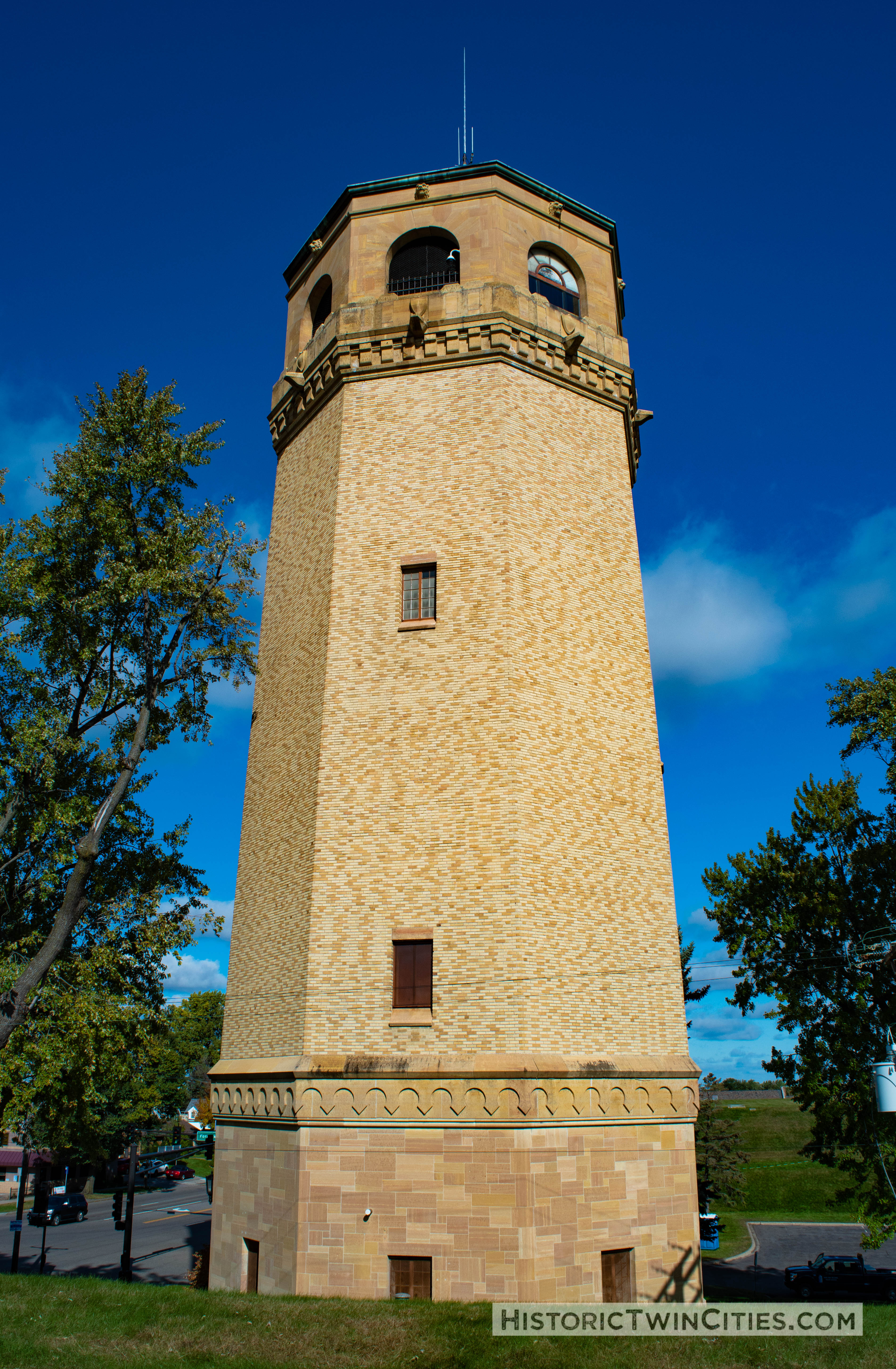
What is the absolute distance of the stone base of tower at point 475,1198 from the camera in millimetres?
11617

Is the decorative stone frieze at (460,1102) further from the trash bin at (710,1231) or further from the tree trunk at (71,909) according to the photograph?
the trash bin at (710,1231)

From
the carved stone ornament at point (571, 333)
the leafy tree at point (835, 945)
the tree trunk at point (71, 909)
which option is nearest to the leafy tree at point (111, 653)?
the tree trunk at point (71, 909)

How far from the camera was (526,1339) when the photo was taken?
10398 millimetres

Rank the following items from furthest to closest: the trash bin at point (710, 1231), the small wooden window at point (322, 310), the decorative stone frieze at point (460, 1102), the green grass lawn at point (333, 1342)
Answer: the trash bin at point (710, 1231)
the small wooden window at point (322, 310)
the decorative stone frieze at point (460, 1102)
the green grass lawn at point (333, 1342)

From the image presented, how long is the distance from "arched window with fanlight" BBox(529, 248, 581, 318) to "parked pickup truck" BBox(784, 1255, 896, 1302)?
82.6 feet

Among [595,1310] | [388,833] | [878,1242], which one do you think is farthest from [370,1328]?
[878,1242]

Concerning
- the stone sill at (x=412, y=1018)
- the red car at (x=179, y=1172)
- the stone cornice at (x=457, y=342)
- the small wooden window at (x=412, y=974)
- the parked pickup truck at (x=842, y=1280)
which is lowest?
the red car at (x=179, y=1172)

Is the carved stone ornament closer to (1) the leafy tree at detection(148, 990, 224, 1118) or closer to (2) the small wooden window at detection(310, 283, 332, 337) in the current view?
(2) the small wooden window at detection(310, 283, 332, 337)

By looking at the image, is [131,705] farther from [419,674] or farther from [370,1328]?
[370,1328]

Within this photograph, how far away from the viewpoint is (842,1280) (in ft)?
80.9

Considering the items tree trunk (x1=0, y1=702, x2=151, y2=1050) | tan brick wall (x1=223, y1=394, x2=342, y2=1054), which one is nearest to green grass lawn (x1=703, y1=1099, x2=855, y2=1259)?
tan brick wall (x1=223, y1=394, x2=342, y2=1054)

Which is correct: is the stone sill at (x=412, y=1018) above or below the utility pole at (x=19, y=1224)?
above

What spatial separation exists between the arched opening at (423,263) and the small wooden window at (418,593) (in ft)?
20.0

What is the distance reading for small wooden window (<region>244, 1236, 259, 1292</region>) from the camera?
1298 cm
